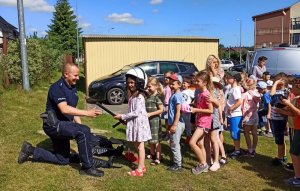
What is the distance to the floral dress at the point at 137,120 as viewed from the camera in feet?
18.9

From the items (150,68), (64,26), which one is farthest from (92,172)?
(64,26)

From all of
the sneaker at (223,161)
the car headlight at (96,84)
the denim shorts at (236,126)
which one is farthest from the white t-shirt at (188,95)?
the car headlight at (96,84)

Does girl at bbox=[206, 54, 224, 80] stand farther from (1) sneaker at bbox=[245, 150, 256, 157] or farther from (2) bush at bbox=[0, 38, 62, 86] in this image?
(2) bush at bbox=[0, 38, 62, 86]

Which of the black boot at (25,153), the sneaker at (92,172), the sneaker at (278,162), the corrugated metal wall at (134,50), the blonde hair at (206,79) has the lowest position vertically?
the sneaker at (278,162)

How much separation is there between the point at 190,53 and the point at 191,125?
12301 mm

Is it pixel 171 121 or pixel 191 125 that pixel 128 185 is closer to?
pixel 171 121

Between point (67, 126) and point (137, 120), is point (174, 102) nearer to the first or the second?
point (137, 120)

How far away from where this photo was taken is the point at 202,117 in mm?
6031

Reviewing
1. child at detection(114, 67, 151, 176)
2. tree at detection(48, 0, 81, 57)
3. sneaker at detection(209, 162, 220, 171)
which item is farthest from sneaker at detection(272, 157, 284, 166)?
tree at detection(48, 0, 81, 57)

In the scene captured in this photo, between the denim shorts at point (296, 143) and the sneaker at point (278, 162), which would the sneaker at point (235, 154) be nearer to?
the sneaker at point (278, 162)

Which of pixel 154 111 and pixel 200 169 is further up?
pixel 154 111

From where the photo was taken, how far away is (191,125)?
7.58 meters

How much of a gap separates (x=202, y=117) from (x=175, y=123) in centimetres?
43

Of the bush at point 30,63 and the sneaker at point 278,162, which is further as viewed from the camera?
the bush at point 30,63
